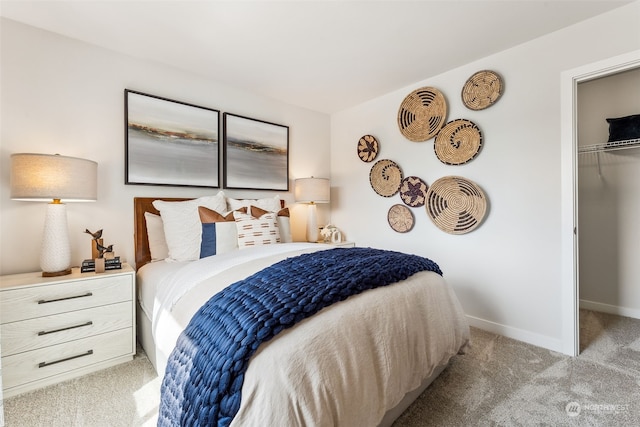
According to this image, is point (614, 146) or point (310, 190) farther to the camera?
point (310, 190)

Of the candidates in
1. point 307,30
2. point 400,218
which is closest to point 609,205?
point 400,218

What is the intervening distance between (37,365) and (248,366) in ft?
5.62

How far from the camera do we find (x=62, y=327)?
175 cm

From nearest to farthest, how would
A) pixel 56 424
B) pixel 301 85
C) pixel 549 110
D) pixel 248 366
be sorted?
pixel 248 366 < pixel 56 424 < pixel 549 110 < pixel 301 85

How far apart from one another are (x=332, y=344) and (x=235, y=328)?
1.15 ft

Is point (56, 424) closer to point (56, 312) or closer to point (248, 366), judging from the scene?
point (56, 312)

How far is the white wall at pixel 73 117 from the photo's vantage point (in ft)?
6.31

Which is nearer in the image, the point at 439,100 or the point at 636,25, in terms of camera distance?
the point at 636,25

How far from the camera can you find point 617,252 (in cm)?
283

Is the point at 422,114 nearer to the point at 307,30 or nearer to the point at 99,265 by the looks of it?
the point at 307,30

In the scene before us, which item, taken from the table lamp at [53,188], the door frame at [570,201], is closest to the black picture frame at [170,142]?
the table lamp at [53,188]

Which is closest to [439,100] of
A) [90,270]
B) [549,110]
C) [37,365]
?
[549,110]

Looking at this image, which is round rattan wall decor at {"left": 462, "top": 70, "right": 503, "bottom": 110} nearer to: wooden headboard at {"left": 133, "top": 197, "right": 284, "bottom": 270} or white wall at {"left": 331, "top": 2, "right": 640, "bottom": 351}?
white wall at {"left": 331, "top": 2, "right": 640, "bottom": 351}

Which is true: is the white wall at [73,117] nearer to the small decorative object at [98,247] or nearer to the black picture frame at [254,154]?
the small decorative object at [98,247]
